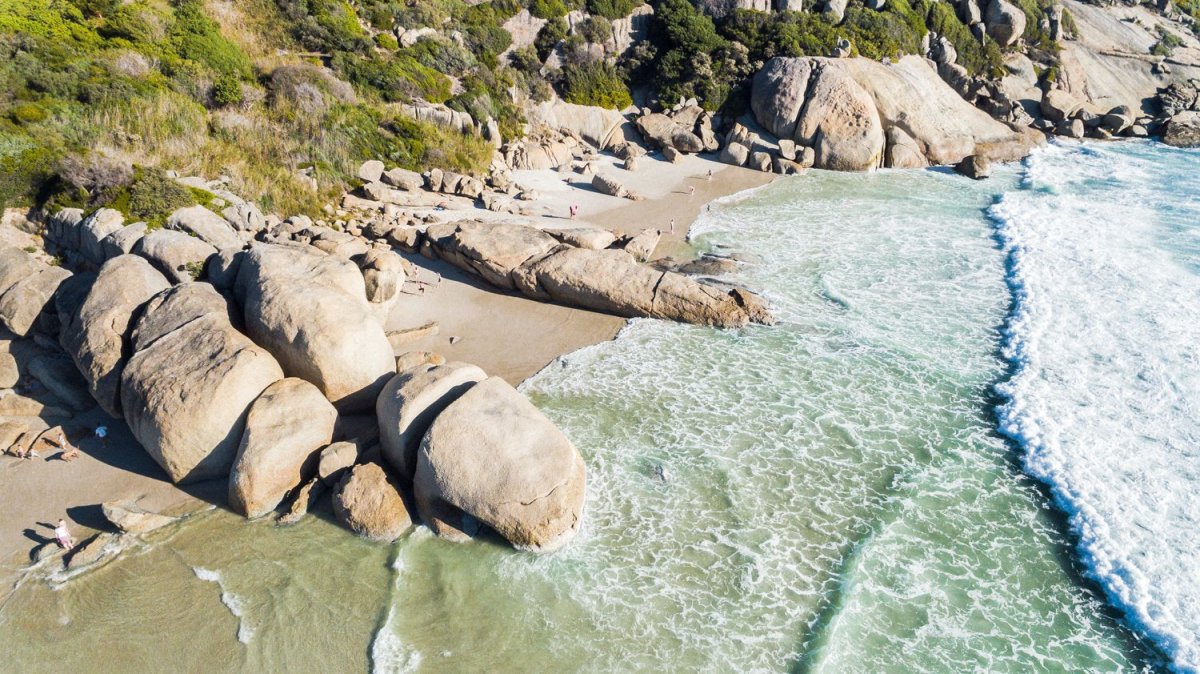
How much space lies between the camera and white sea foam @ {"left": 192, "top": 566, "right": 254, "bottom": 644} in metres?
9.56

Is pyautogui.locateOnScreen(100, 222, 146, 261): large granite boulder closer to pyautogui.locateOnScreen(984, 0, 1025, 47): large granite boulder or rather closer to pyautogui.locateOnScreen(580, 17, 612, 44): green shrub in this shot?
pyautogui.locateOnScreen(580, 17, 612, 44): green shrub

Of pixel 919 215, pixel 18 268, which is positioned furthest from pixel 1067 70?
pixel 18 268

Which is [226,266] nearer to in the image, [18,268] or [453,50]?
[18,268]

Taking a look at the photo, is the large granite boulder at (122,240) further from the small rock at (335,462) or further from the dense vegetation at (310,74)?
the small rock at (335,462)

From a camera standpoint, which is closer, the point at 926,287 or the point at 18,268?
the point at 18,268

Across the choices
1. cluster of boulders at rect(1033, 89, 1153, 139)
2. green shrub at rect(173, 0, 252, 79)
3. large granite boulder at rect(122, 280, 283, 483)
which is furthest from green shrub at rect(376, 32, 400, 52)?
cluster of boulders at rect(1033, 89, 1153, 139)

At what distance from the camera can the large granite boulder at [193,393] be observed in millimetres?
11570

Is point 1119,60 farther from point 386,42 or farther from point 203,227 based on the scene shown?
point 203,227

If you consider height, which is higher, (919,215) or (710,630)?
(919,215)

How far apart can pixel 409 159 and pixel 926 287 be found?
20.9 meters

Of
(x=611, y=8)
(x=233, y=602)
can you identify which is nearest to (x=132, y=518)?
(x=233, y=602)

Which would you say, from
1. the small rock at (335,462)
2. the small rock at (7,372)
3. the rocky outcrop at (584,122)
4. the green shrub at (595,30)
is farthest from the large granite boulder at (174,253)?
the green shrub at (595,30)

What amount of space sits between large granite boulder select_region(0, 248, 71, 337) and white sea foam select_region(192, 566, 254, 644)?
862 centimetres

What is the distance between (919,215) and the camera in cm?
2628
